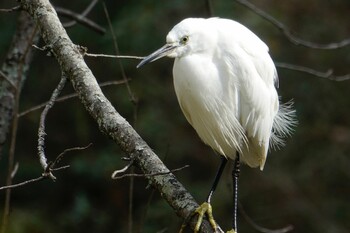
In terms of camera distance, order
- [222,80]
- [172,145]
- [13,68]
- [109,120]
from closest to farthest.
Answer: [109,120] → [222,80] → [13,68] → [172,145]

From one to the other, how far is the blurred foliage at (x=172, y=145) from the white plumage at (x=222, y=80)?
2.54 meters

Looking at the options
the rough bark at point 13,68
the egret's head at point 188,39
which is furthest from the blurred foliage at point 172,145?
the egret's head at point 188,39

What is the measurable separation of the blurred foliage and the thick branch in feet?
9.78

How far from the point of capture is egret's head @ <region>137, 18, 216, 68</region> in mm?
2656

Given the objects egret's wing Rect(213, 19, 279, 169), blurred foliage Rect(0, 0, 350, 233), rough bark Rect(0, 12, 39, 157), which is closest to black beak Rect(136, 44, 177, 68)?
egret's wing Rect(213, 19, 279, 169)

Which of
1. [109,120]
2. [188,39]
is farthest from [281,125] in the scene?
[109,120]

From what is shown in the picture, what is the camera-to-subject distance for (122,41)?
17.4 ft

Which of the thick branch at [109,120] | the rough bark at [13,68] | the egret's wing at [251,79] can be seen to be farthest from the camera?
the rough bark at [13,68]

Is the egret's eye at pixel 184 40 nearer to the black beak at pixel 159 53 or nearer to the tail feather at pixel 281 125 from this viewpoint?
the black beak at pixel 159 53

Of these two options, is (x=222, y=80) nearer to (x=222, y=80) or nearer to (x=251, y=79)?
(x=222, y=80)

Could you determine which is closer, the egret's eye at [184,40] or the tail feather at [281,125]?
the egret's eye at [184,40]

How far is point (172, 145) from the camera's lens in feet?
18.9

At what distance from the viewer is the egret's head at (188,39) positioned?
2656 mm

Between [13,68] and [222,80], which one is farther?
[13,68]
